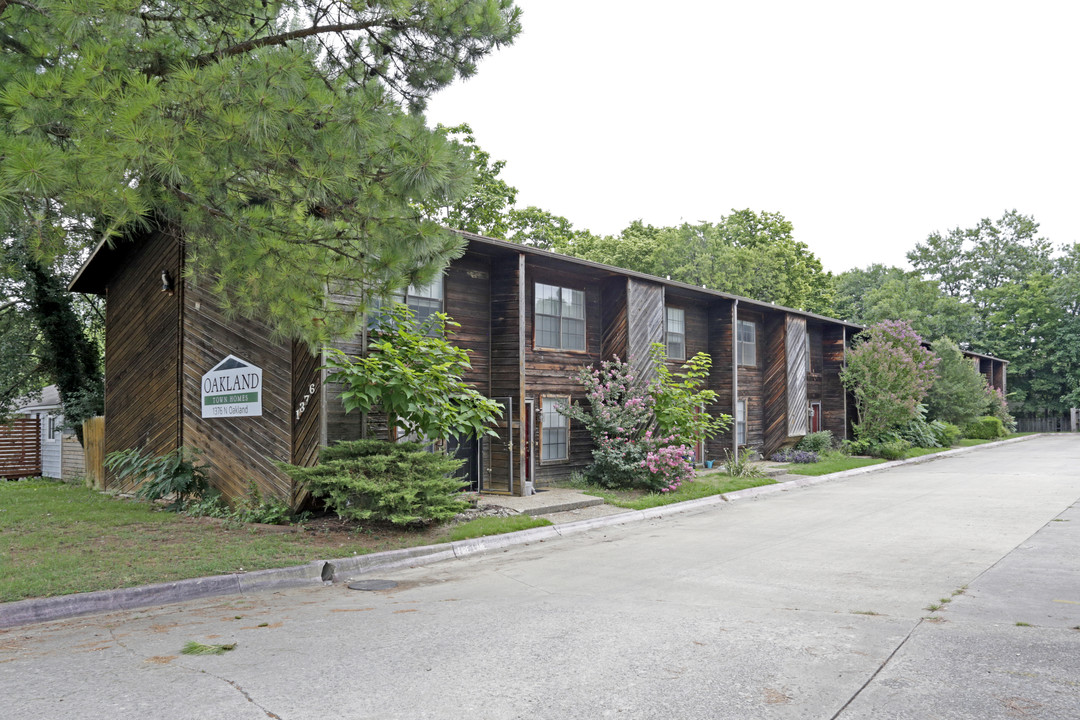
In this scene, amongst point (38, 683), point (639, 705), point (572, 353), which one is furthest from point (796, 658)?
point (572, 353)

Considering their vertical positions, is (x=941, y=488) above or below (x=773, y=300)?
below

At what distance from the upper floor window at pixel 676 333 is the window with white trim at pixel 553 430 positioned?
5.43 meters

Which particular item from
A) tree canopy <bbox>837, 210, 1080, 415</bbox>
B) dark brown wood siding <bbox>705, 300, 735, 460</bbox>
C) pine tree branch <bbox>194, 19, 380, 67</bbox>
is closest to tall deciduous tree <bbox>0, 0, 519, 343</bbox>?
pine tree branch <bbox>194, 19, 380, 67</bbox>

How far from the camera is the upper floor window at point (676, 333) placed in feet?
71.7

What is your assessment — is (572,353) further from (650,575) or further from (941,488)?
(650,575)

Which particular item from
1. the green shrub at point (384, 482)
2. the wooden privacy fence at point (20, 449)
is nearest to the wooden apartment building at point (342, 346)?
the green shrub at point (384, 482)

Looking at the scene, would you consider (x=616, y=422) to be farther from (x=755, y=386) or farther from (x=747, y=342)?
(x=755, y=386)

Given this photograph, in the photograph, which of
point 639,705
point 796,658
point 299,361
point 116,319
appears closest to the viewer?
point 639,705

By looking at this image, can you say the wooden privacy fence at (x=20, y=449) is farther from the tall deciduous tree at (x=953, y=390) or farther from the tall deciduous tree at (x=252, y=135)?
the tall deciduous tree at (x=953, y=390)

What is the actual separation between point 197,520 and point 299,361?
302 centimetres

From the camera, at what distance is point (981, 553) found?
9039mm

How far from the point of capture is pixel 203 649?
5.38 metres

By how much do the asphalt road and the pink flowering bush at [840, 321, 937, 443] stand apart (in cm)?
1713

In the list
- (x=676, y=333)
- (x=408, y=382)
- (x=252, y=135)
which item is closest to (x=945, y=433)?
(x=676, y=333)
